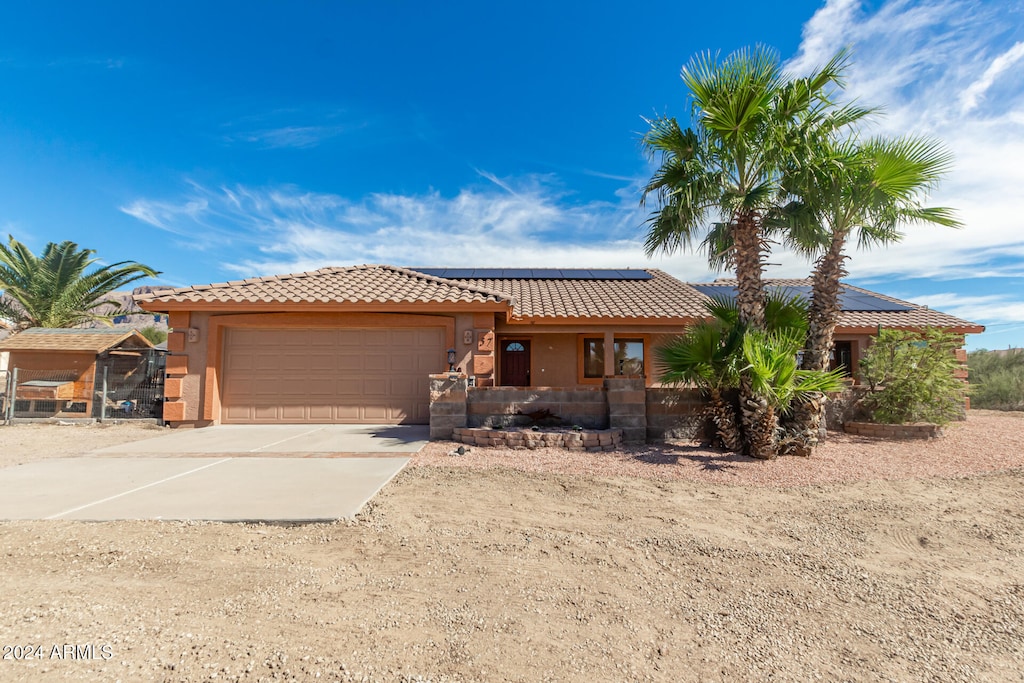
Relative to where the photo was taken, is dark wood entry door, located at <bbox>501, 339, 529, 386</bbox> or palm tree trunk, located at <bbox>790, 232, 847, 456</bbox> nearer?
palm tree trunk, located at <bbox>790, 232, 847, 456</bbox>

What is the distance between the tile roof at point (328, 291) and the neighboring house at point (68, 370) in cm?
285

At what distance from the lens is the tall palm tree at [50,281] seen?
18.2 m

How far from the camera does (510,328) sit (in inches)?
550

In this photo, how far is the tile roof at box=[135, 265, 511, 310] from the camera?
11.2m

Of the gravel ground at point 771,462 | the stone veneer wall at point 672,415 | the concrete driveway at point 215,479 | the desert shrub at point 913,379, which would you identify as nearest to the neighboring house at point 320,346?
the concrete driveway at point 215,479

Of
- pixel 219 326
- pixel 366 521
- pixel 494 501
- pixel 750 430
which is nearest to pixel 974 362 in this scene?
pixel 750 430

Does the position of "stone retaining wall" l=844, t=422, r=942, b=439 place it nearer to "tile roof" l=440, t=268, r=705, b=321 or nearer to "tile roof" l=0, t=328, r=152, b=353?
"tile roof" l=440, t=268, r=705, b=321

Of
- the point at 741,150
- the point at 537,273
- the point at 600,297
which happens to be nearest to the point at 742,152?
the point at 741,150

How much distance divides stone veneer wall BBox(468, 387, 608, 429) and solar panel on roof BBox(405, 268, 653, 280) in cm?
874

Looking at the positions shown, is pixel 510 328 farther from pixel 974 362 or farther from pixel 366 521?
pixel 974 362

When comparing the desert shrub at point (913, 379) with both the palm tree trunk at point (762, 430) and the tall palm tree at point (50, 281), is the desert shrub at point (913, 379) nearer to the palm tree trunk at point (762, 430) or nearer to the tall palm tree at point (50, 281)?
the palm tree trunk at point (762, 430)

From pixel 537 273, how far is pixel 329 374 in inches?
375

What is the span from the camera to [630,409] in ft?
29.0

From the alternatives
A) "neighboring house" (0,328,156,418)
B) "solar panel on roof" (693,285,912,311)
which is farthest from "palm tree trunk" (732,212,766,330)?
"neighboring house" (0,328,156,418)
